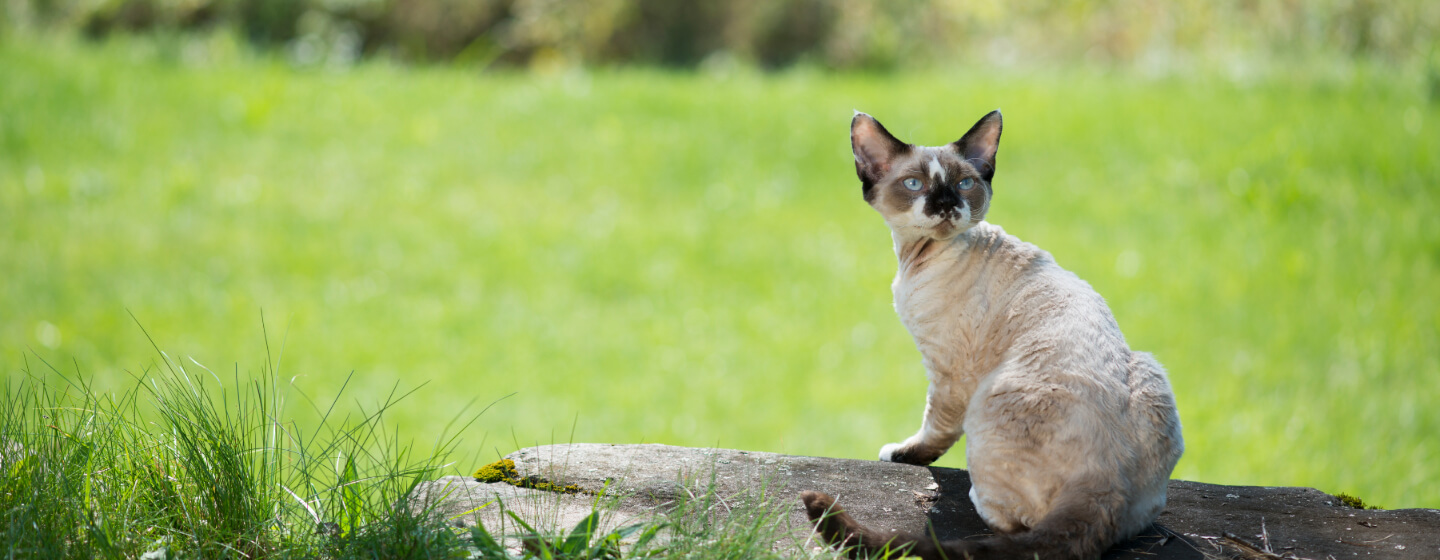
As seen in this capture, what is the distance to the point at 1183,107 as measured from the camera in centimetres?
1006

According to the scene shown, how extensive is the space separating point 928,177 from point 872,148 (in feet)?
0.62

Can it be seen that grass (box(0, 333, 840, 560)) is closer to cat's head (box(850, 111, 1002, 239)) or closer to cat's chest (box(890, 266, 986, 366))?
cat's chest (box(890, 266, 986, 366))

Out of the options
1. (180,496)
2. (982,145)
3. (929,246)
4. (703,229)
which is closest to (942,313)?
(929,246)

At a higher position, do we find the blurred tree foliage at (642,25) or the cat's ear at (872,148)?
the blurred tree foliage at (642,25)

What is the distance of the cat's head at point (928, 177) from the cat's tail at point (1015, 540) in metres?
0.81

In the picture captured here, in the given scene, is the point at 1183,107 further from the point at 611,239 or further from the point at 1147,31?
the point at 611,239

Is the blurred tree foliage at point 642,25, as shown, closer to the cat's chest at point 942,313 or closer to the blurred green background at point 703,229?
the blurred green background at point 703,229

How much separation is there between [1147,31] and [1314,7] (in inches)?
86.2

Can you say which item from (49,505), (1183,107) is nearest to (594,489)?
(49,505)

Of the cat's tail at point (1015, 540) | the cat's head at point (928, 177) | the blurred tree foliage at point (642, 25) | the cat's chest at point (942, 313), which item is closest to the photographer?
the cat's tail at point (1015, 540)

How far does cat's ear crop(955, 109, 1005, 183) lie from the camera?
116 inches

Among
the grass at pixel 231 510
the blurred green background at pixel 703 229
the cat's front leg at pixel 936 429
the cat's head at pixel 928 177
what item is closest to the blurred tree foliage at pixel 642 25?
the blurred green background at pixel 703 229

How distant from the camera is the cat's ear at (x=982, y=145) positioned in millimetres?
2939

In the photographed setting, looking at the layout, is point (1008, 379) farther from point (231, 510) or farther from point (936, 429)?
point (231, 510)
